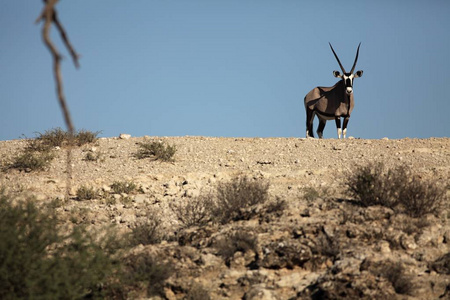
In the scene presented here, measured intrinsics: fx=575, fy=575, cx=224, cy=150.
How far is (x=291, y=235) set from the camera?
30.7ft

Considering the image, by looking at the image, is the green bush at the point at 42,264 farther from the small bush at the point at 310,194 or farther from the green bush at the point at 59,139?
the green bush at the point at 59,139

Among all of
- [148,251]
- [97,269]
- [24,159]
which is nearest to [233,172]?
[24,159]

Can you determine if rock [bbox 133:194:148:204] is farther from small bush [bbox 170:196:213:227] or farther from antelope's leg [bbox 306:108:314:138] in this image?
antelope's leg [bbox 306:108:314:138]

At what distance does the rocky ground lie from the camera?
8062 millimetres

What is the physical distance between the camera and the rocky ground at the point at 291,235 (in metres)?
8.06

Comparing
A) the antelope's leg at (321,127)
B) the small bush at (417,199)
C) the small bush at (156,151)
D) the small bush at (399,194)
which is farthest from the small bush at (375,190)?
the antelope's leg at (321,127)

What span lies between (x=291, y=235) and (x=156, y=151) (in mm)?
9269

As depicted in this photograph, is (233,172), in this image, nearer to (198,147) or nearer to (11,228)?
(198,147)

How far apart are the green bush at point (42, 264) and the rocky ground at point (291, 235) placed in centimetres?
109

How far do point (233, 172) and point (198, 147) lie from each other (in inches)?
133

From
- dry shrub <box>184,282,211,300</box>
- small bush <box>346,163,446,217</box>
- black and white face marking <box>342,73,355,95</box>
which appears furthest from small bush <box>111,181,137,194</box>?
black and white face marking <box>342,73,355,95</box>

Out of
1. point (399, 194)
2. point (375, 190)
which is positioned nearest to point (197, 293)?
point (375, 190)

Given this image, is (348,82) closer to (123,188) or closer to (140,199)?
(123,188)

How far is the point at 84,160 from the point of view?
18.0m
